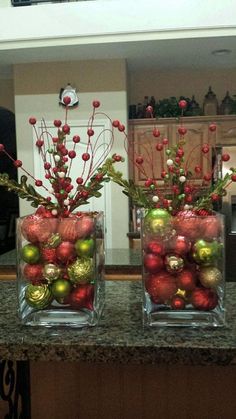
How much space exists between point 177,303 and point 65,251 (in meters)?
0.30

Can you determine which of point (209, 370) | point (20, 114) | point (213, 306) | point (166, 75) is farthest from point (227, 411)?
point (166, 75)

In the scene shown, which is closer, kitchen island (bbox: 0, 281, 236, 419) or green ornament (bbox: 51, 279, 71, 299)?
green ornament (bbox: 51, 279, 71, 299)

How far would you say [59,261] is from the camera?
103 cm

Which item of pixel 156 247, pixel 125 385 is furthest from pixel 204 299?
pixel 125 385

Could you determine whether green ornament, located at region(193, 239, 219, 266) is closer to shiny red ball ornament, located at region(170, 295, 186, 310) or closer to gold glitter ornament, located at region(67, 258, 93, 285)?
shiny red ball ornament, located at region(170, 295, 186, 310)

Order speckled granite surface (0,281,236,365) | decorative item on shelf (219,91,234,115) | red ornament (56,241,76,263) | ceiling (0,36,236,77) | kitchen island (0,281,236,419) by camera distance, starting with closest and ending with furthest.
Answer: speckled granite surface (0,281,236,365)
red ornament (56,241,76,263)
kitchen island (0,281,236,419)
ceiling (0,36,236,77)
decorative item on shelf (219,91,234,115)

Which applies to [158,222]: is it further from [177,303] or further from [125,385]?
[125,385]

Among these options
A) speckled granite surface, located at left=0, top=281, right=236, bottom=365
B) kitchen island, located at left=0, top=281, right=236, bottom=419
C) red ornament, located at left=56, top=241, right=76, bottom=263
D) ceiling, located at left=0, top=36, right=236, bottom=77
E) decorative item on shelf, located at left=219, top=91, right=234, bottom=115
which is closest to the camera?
speckled granite surface, located at left=0, top=281, right=236, bottom=365

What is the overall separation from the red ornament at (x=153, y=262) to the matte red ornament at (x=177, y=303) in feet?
0.26

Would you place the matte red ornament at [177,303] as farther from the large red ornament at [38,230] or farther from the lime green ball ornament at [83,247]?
the large red ornament at [38,230]

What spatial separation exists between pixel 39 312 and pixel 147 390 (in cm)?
56

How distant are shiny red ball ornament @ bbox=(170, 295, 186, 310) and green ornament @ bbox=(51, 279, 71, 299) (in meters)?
0.25

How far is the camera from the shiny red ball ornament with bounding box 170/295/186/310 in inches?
39.8

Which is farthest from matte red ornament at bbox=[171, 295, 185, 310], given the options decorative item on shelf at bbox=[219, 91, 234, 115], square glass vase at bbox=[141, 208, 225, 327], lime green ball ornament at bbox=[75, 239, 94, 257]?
decorative item on shelf at bbox=[219, 91, 234, 115]
